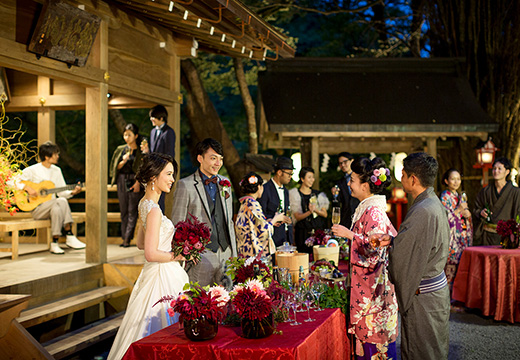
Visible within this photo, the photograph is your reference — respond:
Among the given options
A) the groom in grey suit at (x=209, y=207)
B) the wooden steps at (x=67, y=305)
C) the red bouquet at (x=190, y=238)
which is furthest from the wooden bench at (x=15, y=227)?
the red bouquet at (x=190, y=238)

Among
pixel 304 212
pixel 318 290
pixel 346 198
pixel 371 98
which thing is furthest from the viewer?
pixel 371 98

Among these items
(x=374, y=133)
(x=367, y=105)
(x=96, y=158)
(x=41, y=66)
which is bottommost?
(x=96, y=158)

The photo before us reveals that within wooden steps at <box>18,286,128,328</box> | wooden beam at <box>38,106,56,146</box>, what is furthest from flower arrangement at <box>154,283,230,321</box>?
wooden beam at <box>38,106,56,146</box>

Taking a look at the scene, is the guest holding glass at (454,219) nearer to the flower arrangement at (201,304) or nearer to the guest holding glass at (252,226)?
the guest holding glass at (252,226)

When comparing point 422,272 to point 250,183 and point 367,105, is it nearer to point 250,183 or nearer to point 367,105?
point 250,183

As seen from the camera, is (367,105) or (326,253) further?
(367,105)

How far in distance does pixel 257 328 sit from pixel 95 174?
16.0 ft

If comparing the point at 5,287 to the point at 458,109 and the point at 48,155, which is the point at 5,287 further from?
the point at 458,109

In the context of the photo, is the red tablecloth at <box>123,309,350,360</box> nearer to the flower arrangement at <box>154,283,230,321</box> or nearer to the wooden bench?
the flower arrangement at <box>154,283,230,321</box>

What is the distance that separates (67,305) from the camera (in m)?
6.38

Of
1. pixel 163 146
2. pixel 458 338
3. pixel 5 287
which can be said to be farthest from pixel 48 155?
pixel 458 338

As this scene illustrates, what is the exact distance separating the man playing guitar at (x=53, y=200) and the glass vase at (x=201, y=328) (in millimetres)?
6126

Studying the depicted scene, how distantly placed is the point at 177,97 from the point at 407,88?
6525 mm

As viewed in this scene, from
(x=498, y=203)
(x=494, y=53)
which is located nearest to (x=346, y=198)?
(x=498, y=203)
